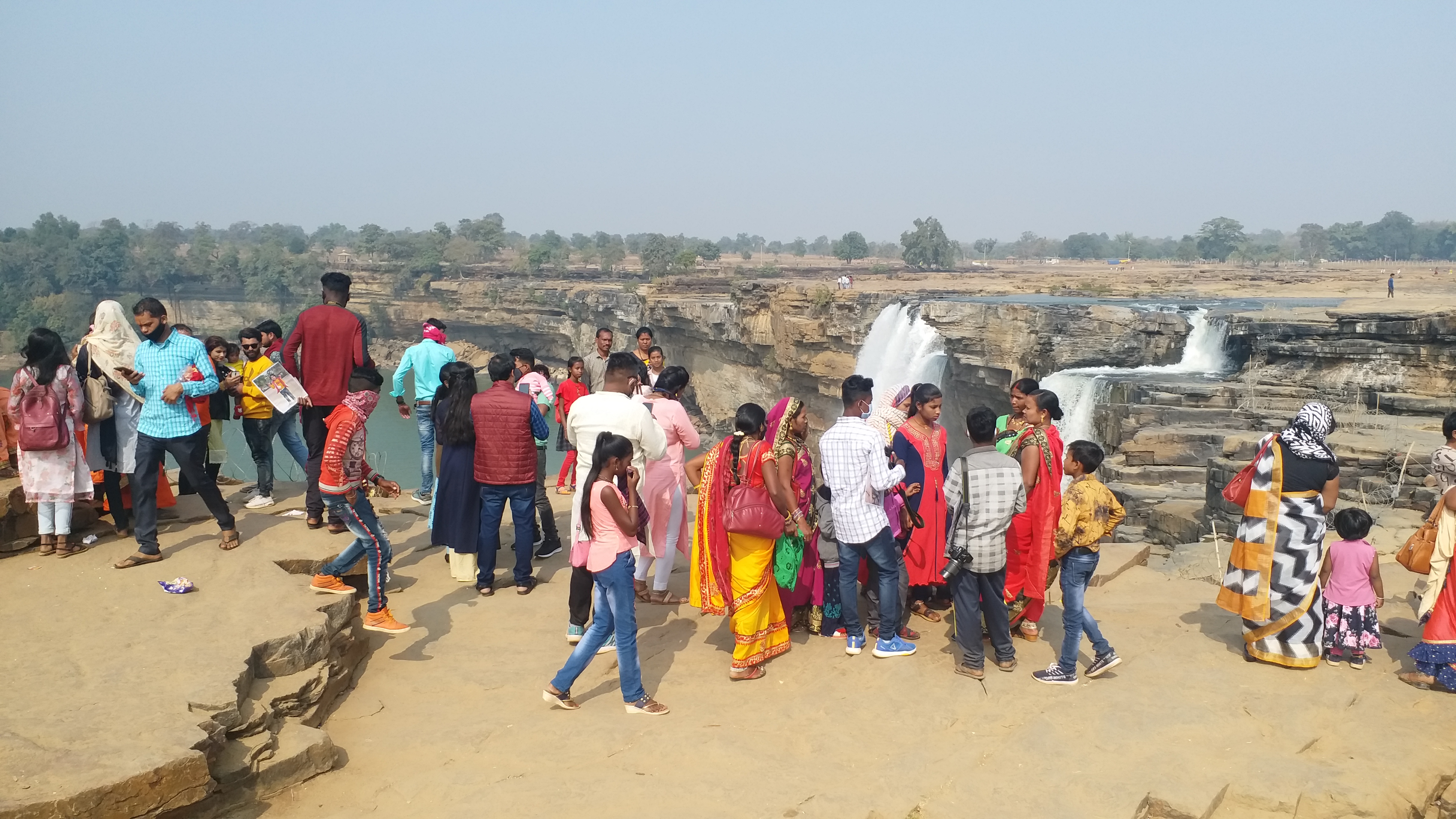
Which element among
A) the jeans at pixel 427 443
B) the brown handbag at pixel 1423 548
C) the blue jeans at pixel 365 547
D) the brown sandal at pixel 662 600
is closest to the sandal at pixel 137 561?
the blue jeans at pixel 365 547

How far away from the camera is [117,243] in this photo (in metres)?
54.9

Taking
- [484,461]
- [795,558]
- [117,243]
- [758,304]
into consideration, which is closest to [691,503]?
[484,461]

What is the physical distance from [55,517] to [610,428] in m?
3.41

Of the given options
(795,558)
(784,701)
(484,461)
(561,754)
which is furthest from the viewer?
(484,461)

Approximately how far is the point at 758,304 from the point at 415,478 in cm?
1368

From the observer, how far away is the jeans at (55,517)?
207 inches

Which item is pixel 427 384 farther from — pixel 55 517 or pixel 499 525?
pixel 55 517

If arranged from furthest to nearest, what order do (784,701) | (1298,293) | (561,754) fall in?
(1298,293), (784,701), (561,754)

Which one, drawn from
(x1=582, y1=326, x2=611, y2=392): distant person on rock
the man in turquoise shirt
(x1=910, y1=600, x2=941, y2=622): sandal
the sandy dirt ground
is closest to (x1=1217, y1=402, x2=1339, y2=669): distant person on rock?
the sandy dirt ground

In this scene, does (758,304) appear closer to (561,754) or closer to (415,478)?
(415,478)

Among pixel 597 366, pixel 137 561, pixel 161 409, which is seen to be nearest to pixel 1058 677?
pixel 597 366

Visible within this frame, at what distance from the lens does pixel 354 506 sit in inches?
186

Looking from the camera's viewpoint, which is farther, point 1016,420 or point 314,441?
point 314,441

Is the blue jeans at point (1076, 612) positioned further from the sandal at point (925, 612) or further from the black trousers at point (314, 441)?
the black trousers at point (314, 441)
